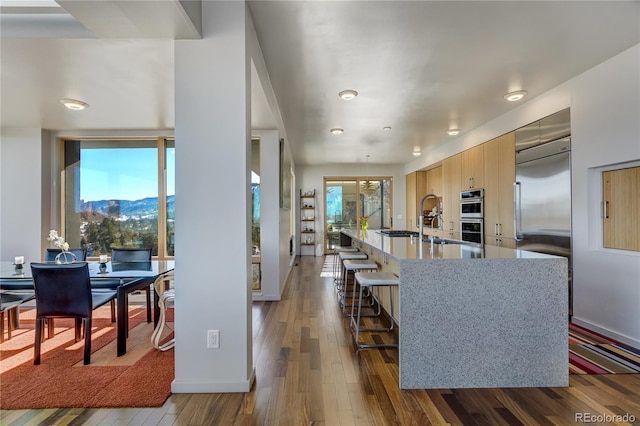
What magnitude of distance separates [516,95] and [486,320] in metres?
2.93

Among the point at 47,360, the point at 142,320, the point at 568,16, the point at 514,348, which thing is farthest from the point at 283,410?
the point at 568,16

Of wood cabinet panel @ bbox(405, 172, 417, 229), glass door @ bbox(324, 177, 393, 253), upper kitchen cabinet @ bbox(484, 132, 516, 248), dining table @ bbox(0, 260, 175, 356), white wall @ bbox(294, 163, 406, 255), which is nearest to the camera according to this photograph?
dining table @ bbox(0, 260, 175, 356)

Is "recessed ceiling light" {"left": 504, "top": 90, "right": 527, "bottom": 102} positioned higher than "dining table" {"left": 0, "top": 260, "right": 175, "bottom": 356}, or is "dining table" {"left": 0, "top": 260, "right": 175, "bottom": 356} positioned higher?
"recessed ceiling light" {"left": 504, "top": 90, "right": 527, "bottom": 102}

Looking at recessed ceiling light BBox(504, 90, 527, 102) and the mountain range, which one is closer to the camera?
recessed ceiling light BBox(504, 90, 527, 102)

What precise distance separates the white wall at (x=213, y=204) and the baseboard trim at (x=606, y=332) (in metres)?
3.34

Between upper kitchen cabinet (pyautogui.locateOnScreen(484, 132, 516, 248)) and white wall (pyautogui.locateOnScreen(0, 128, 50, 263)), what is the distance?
6.60 meters

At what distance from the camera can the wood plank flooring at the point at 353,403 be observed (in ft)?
5.90

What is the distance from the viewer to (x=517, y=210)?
13.6 ft

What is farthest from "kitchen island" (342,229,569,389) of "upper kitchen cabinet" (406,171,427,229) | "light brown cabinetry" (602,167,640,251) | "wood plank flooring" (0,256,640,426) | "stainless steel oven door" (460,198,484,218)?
"upper kitchen cabinet" (406,171,427,229)

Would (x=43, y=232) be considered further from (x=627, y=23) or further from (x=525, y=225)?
(x=627, y=23)

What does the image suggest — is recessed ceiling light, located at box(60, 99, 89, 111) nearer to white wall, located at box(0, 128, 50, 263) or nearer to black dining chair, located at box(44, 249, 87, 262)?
white wall, located at box(0, 128, 50, 263)

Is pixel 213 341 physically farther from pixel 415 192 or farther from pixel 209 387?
pixel 415 192

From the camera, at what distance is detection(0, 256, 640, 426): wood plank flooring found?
180cm

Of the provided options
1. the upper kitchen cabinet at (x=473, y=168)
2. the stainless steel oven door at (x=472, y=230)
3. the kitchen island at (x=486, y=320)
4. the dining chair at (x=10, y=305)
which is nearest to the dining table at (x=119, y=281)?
the dining chair at (x=10, y=305)
